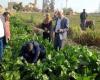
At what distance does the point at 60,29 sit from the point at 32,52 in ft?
9.52

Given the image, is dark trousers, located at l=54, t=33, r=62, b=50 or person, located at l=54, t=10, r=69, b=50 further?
dark trousers, located at l=54, t=33, r=62, b=50

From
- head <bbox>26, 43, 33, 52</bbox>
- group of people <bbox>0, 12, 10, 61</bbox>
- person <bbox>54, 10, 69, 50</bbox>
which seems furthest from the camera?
person <bbox>54, 10, 69, 50</bbox>

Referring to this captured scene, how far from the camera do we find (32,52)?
10.3 metres

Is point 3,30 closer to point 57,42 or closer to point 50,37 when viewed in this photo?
point 57,42

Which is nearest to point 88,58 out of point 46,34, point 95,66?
point 95,66

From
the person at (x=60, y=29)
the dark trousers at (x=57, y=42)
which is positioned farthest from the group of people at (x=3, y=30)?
the dark trousers at (x=57, y=42)

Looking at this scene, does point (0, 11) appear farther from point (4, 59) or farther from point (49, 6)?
point (49, 6)

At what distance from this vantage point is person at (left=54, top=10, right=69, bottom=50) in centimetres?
1282

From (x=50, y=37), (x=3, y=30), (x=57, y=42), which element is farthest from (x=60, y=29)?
(x=3, y=30)

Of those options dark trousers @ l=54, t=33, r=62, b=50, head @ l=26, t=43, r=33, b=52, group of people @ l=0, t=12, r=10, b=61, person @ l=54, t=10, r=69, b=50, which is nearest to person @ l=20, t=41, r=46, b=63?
head @ l=26, t=43, r=33, b=52

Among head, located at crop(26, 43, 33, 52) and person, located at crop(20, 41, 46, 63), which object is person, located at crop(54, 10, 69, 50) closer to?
person, located at crop(20, 41, 46, 63)

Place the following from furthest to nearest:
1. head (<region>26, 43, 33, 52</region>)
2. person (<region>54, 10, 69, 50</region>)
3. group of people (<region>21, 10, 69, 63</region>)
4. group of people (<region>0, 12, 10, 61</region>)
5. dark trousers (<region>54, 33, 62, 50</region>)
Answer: dark trousers (<region>54, 33, 62, 50</region>) < person (<region>54, 10, 69, 50</region>) < group of people (<region>0, 12, 10, 61</region>) < group of people (<region>21, 10, 69, 63</region>) < head (<region>26, 43, 33, 52</region>)

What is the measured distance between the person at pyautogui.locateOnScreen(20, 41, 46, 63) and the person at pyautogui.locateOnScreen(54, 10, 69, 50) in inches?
95.9

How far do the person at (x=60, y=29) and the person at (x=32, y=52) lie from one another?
2436 millimetres
